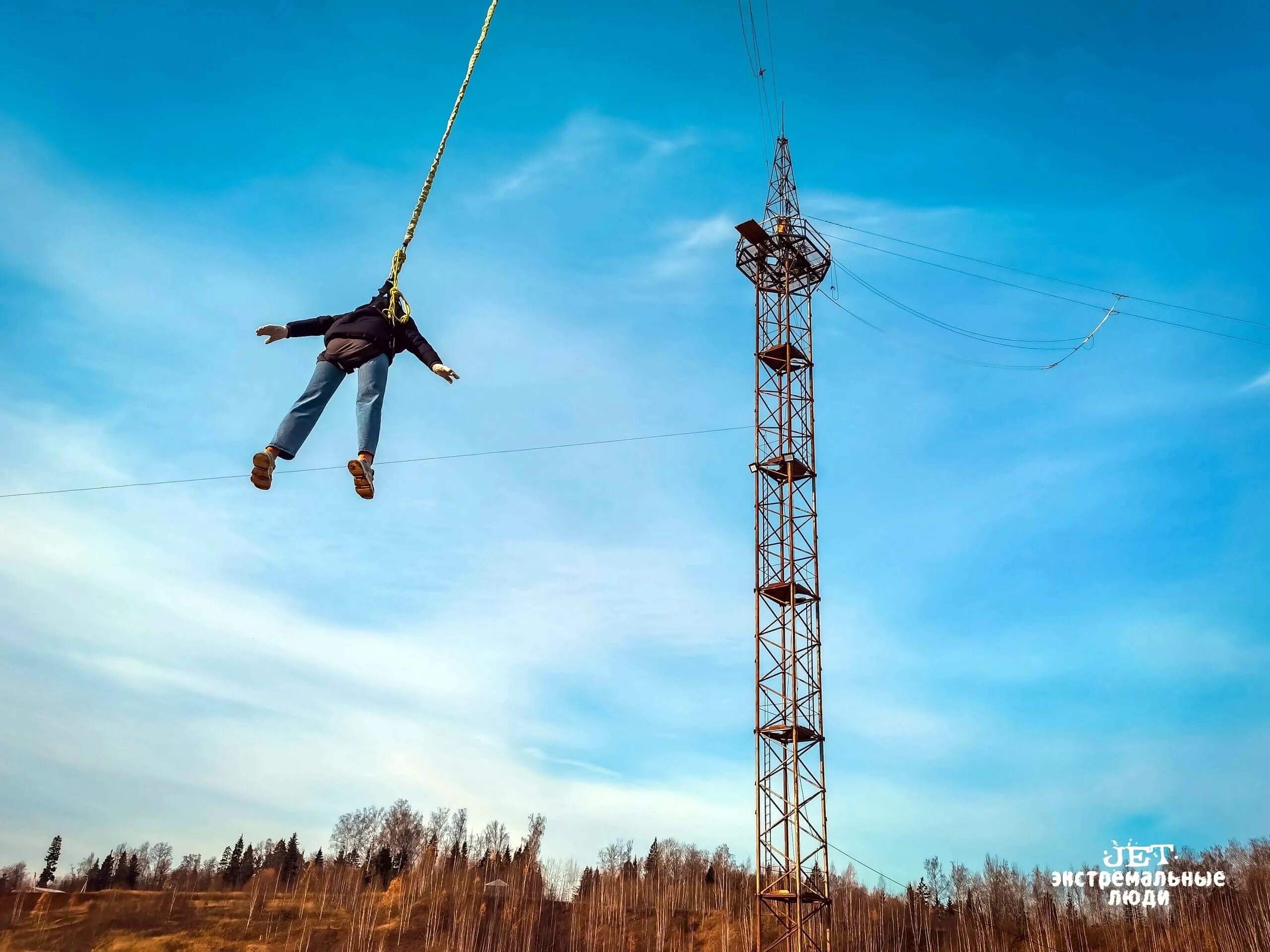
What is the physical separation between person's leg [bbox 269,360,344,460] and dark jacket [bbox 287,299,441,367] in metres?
0.33

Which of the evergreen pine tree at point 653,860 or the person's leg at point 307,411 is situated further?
the evergreen pine tree at point 653,860

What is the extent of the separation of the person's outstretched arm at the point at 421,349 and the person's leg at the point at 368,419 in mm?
376

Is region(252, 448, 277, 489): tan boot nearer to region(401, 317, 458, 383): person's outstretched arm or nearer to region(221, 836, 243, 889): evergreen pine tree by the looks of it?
region(401, 317, 458, 383): person's outstretched arm

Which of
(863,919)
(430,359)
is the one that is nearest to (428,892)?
(863,919)

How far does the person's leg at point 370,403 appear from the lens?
291 inches

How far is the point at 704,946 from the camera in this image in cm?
7262

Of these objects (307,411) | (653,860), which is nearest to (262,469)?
(307,411)

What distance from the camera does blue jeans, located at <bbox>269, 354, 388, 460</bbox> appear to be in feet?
23.8

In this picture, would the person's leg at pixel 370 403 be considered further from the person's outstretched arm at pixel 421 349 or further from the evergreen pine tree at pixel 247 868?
the evergreen pine tree at pixel 247 868

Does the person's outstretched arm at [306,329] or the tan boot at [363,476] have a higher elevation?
the person's outstretched arm at [306,329]

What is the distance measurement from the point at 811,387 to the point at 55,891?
70217 mm

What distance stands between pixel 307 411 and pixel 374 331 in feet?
2.77

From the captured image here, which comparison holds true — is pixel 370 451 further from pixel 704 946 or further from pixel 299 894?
pixel 299 894

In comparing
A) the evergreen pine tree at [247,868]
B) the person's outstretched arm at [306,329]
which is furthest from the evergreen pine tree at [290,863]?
the person's outstretched arm at [306,329]
